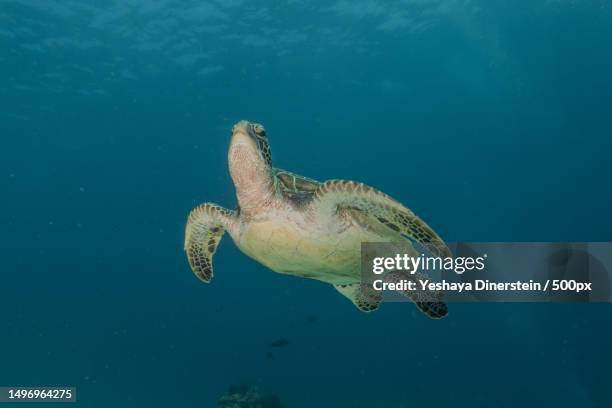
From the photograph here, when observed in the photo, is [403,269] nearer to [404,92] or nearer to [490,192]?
[404,92]

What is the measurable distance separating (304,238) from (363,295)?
2159mm

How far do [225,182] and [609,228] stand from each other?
2094 inches

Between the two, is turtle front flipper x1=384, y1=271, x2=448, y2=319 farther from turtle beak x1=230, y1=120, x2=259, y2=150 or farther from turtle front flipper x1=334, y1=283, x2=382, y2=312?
turtle beak x1=230, y1=120, x2=259, y2=150

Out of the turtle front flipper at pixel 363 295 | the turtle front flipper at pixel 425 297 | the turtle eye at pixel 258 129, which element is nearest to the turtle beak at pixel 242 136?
the turtle eye at pixel 258 129

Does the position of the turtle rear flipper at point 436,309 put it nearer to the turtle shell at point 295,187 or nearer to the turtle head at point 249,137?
the turtle shell at point 295,187

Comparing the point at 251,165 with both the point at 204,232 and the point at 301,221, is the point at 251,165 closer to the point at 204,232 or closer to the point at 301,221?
the point at 301,221

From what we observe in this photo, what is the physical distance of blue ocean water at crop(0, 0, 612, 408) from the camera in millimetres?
22766

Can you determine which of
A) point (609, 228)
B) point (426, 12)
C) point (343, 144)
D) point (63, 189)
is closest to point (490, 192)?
point (609, 228)

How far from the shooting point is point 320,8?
20578mm

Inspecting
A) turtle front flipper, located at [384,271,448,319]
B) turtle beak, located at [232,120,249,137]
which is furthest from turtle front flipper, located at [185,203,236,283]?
turtle front flipper, located at [384,271,448,319]

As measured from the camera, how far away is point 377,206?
12.5 feet

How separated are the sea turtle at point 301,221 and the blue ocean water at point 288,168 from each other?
16.4 m

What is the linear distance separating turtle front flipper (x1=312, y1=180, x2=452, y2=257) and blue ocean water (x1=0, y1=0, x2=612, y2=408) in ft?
56.9

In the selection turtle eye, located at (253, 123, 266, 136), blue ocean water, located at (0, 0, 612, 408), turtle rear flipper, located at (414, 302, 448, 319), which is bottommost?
turtle rear flipper, located at (414, 302, 448, 319)
